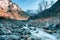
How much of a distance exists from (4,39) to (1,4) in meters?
68.2

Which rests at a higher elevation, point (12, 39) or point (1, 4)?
point (1, 4)

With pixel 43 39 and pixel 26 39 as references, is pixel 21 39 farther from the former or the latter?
pixel 43 39

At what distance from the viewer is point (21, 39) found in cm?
2214

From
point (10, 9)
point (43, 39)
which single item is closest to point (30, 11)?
point (10, 9)

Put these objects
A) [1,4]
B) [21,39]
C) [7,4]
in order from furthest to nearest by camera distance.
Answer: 1. [7,4]
2. [1,4]
3. [21,39]

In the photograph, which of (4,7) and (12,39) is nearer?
(12,39)

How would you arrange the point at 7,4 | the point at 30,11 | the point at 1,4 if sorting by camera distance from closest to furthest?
1. the point at 1,4
2. the point at 7,4
3. the point at 30,11

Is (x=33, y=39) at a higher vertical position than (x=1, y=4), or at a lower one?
lower

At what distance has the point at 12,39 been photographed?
22.3 m

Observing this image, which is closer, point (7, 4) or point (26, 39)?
point (26, 39)

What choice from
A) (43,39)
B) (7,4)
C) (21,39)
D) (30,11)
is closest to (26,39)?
(21,39)

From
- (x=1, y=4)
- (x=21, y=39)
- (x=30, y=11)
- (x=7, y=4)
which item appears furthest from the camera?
(x=30, y=11)

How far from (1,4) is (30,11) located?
72.5 meters

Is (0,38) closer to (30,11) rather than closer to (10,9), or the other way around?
(10,9)
